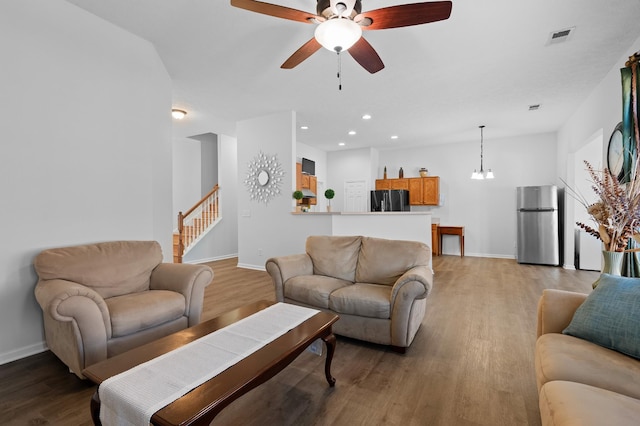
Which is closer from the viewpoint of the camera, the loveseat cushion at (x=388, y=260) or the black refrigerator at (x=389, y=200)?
the loveseat cushion at (x=388, y=260)

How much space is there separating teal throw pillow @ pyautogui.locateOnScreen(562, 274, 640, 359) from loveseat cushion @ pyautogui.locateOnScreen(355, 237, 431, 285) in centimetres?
120

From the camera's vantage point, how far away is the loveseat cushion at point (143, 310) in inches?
77.9

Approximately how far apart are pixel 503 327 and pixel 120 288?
11.5ft

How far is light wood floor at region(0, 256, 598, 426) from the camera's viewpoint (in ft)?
5.14

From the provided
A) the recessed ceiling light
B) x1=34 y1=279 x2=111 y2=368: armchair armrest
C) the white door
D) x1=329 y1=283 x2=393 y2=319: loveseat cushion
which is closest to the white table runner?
x1=329 y1=283 x2=393 y2=319: loveseat cushion

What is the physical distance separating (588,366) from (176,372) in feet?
5.77

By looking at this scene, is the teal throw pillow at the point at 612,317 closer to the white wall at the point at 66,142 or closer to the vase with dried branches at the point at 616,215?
the vase with dried branches at the point at 616,215

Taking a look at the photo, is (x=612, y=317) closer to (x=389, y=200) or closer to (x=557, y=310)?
(x=557, y=310)

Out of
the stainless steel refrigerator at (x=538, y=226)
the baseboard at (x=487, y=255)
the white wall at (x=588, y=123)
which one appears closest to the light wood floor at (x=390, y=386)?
the white wall at (x=588, y=123)

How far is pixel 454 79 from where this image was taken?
12.6 ft

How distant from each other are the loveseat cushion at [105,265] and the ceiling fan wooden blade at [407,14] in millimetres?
2699

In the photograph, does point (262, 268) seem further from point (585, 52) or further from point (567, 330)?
point (585, 52)

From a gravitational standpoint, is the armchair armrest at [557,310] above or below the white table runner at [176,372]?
above

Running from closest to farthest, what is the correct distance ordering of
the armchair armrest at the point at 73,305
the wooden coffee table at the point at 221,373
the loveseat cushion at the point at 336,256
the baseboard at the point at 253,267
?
the wooden coffee table at the point at 221,373, the armchair armrest at the point at 73,305, the loveseat cushion at the point at 336,256, the baseboard at the point at 253,267
